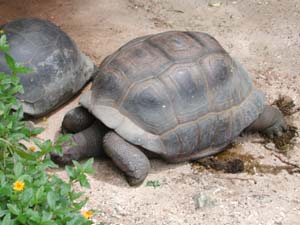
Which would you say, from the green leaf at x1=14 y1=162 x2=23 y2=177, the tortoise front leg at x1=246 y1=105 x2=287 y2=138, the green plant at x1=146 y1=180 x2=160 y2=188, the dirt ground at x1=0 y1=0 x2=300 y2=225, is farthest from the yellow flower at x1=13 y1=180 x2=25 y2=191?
the tortoise front leg at x1=246 y1=105 x2=287 y2=138

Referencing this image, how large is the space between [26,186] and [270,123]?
2.83 m

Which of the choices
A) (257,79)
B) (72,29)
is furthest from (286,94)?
(72,29)

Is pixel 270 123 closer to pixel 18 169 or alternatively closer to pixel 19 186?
pixel 18 169

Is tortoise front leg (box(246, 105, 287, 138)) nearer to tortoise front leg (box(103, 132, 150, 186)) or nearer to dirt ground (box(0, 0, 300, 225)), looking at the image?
dirt ground (box(0, 0, 300, 225))

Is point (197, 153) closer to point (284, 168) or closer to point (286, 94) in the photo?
point (284, 168)

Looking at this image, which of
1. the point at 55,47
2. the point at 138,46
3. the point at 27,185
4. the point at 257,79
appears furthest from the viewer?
the point at 257,79

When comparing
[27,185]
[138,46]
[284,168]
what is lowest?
[284,168]

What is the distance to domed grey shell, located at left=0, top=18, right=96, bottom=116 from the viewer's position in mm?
4984

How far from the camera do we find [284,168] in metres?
4.61

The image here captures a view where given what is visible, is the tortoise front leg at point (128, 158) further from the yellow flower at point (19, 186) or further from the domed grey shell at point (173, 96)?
the yellow flower at point (19, 186)

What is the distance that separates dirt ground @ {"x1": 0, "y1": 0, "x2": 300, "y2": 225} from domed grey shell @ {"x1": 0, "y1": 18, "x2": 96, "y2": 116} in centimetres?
19

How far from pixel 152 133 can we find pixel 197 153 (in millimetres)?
452

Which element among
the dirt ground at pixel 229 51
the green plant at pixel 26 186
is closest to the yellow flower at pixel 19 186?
the green plant at pixel 26 186

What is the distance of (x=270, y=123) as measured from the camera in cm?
498
